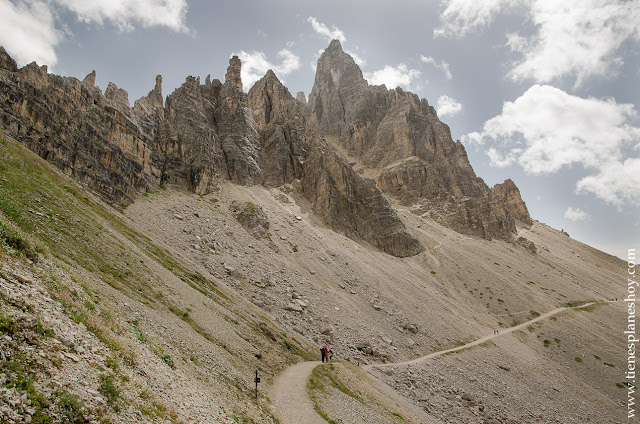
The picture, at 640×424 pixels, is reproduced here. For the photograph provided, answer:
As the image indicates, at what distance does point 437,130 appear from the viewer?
471 ft

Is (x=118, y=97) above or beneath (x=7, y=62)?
above

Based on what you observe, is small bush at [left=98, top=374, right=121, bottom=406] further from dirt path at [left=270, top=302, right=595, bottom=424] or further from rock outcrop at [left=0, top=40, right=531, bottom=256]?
rock outcrop at [left=0, top=40, right=531, bottom=256]

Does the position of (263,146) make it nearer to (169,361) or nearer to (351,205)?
(351,205)

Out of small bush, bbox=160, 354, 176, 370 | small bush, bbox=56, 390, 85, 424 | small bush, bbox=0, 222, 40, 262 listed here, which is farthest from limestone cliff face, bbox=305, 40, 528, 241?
small bush, bbox=56, 390, 85, 424

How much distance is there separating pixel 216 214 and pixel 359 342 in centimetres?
3766

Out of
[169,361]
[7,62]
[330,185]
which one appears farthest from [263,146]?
[169,361]

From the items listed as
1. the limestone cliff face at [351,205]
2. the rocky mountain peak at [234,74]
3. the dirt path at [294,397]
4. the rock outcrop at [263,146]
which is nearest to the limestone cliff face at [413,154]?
the rock outcrop at [263,146]

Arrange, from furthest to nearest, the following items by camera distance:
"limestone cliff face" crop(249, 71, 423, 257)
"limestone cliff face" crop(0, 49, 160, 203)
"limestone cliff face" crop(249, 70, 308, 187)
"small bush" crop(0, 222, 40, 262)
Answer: "limestone cliff face" crop(249, 70, 308, 187), "limestone cliff face" crop(249, 71, 423, 257), "limestone cliff face" crop(0, 49, 160, 203), "small bush" crop(0, 222, 40, 262)

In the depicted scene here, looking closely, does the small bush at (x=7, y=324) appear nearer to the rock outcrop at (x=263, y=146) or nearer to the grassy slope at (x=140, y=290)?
the grassy slope at (x=140, y=290)

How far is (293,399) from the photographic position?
69.2ft

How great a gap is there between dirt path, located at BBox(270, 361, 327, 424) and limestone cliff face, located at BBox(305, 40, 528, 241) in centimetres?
9451

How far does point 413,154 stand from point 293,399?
12091 centimetres

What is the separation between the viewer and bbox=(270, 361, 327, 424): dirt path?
18.9 m

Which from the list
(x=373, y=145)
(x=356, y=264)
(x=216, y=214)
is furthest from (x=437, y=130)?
(x=216, y=214)
